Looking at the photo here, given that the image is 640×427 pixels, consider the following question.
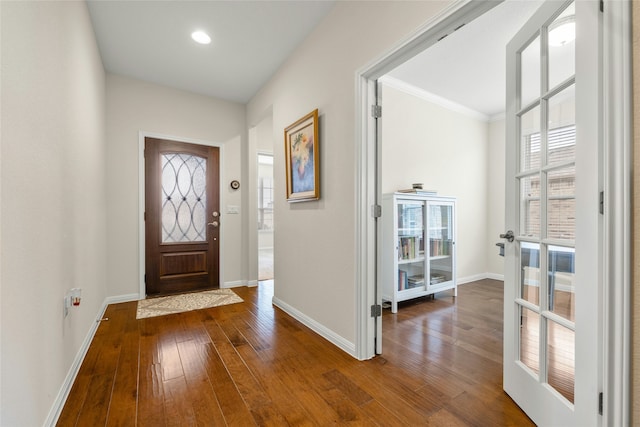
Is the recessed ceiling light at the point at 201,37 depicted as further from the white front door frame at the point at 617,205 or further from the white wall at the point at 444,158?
the white front door frame at the point at 617,205

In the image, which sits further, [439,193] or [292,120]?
[439,193]

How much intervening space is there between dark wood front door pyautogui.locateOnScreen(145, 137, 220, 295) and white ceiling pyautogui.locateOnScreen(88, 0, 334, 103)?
91 cm

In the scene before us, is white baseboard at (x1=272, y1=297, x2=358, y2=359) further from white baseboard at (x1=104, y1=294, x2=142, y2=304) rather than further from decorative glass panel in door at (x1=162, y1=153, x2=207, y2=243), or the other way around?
white baseboard at (x1=104, y1=294, x2=142, y2=304)

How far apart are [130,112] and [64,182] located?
7.15 feet

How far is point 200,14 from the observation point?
2324mm

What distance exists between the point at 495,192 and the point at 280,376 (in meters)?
4.31

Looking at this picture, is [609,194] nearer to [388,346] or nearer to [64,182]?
[388,346]

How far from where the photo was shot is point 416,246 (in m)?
3.29

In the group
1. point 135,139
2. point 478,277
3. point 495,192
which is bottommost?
point 478,277

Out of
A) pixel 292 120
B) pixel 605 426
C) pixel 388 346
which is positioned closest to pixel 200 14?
pixel 292 120

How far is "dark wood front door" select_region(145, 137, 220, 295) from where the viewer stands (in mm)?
3531

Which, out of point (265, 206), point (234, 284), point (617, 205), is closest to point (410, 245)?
point (617, 205)

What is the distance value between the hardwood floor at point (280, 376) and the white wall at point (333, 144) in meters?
0.34

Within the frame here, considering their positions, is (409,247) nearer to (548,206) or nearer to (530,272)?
(530,272)
